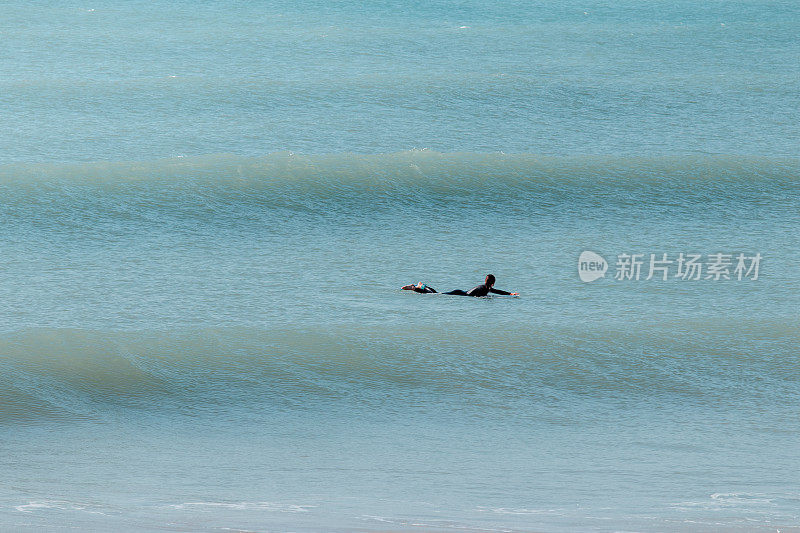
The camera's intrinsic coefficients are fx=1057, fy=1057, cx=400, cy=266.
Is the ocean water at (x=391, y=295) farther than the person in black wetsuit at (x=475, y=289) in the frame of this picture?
No

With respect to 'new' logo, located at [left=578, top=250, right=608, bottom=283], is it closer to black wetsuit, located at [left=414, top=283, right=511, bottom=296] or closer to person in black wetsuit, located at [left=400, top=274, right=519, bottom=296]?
person in black wetsuit, located at [left=400, top=274, right=519, bottom=296]

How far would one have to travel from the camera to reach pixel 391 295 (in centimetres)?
1295

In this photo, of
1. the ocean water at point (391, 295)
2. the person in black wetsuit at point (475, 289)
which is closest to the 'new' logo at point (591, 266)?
the ocean water at point (391, 295)

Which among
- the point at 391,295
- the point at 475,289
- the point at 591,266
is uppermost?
the point at 591,266

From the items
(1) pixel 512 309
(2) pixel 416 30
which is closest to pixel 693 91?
(2) pixel 416 30

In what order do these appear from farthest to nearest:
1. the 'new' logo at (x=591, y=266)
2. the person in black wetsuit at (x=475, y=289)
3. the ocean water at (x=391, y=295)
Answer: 1. the 'new' logo at (x=591, y=266)
2. the person in black wetsuit at (x=475, y=289)
3. the ocean water at (x=391, y=295)

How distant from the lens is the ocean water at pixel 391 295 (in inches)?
317

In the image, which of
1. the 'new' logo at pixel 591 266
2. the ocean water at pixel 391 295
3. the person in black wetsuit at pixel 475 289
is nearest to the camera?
the ocean water at pixel 391 295

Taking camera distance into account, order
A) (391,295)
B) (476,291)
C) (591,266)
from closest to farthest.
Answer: (476,291)
(391,295)
(591,266)

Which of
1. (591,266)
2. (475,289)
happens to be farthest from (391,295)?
(591,266)

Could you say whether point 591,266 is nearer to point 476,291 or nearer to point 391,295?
point 476,291

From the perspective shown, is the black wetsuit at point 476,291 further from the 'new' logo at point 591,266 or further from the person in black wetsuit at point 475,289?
the 'new' logo at point 591,266

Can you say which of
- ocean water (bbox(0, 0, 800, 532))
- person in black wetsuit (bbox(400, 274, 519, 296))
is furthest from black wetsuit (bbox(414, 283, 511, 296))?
ocean water (bbox(0, 0, 800, 532))

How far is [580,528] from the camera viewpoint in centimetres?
703
